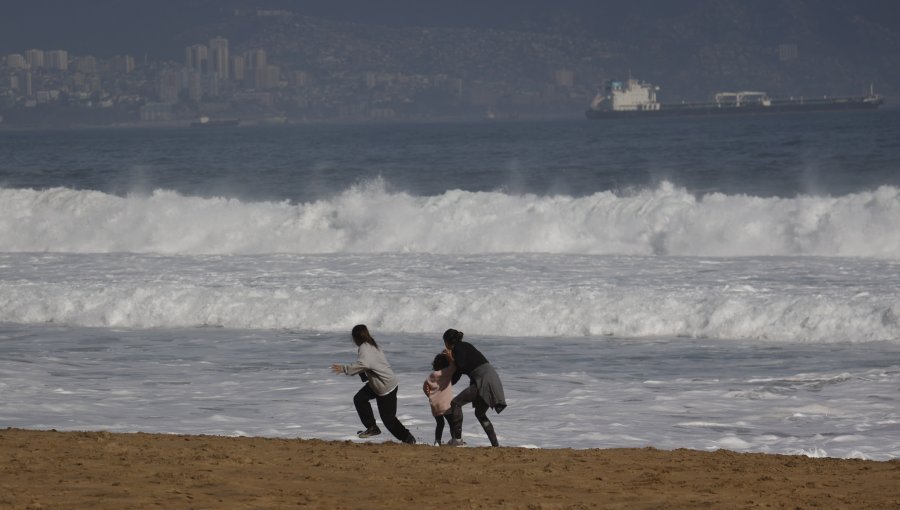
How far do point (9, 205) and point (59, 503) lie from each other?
34.7 m

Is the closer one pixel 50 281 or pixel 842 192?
pixel 50 281

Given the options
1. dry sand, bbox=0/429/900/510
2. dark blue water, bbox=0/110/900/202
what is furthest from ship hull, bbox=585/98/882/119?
dry sand, bbox=0/429/900/510

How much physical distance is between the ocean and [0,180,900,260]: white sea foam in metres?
0.08

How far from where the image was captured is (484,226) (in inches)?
1357

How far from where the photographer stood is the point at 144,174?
2783 inches

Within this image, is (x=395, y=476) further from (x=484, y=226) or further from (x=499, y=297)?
(x=484, y=226)

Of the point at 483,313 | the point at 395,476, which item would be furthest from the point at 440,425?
the point at 483,313

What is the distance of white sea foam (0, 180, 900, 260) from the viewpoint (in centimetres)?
3169

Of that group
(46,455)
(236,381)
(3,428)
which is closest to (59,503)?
(46,455)

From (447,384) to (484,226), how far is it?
22.7m

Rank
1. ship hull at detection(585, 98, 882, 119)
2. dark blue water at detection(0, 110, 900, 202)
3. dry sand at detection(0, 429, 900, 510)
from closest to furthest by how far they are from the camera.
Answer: dry sand at detection(0, 429, 900, 510) → dark blue water at detection(0, 110, 900, 202) → ship hull at detection(585, 98, 882, 119)

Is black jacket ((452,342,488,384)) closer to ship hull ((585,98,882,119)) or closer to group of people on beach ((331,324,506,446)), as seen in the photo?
group of people on beach ((331,324,506,446))

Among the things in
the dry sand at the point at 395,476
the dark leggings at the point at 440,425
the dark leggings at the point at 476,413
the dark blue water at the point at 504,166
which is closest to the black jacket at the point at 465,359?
the dark leggings at the point at 476,413

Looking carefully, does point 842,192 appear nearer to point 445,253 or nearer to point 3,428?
point 445,253
